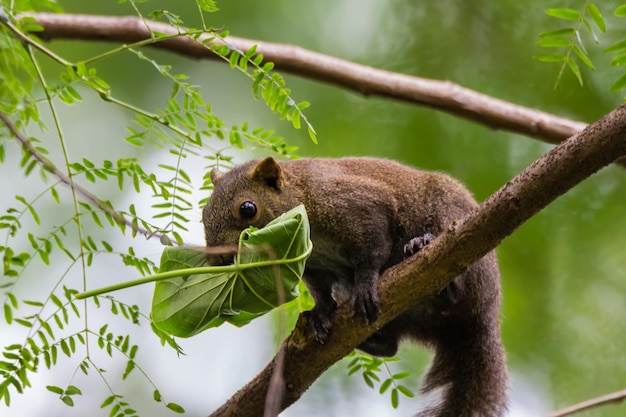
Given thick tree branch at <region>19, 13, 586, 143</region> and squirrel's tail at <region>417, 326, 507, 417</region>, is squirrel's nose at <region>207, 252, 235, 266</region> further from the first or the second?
thick tree branch at <region>19, 13, 586, 143</region>

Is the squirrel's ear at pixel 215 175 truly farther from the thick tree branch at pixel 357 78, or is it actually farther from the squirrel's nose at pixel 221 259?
the thick tree branch at pixel 357 78

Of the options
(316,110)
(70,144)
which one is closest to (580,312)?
(316,110)

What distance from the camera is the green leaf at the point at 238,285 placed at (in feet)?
10.6

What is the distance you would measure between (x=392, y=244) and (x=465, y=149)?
10.5 feet

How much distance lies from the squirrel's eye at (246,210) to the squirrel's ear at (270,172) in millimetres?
269

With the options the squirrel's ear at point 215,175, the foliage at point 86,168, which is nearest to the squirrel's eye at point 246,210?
the squirrel's ear at point 215,175

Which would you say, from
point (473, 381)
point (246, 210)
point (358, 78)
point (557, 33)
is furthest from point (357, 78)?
point (557, 33)

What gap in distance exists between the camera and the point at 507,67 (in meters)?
8.22

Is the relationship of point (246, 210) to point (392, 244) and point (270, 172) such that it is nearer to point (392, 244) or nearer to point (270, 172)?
point (270, 172)

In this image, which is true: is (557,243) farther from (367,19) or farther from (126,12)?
(126,12)

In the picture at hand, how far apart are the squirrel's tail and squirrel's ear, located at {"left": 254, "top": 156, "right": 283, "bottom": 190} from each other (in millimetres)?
1320

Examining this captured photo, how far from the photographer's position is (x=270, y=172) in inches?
189

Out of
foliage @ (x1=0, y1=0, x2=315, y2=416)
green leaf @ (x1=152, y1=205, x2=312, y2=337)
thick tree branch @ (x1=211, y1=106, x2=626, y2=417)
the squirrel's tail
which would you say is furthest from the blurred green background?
green leaf @ (x1=152, y1=205, x2=312, y2=337)

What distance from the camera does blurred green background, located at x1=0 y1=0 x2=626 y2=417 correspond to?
743cm
